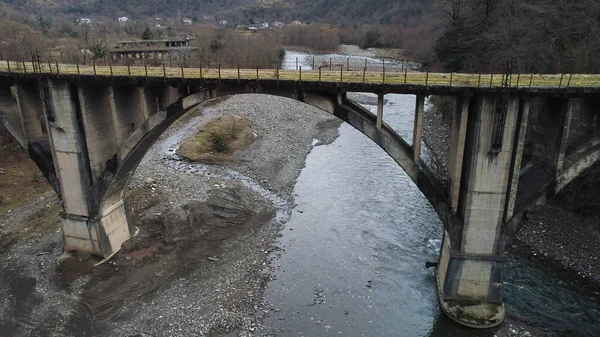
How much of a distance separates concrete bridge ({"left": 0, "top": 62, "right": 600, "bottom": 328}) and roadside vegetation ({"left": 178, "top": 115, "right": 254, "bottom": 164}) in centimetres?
1672

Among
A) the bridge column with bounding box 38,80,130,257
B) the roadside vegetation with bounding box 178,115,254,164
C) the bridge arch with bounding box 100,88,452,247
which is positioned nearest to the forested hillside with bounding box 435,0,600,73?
the bridge arch with bounding box 100,88,452,247

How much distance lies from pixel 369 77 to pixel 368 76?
24cm

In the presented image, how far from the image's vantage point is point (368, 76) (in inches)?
749

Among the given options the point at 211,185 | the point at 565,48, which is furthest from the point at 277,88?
the point at 565,48

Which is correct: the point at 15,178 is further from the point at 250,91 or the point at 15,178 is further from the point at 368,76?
the point at 368,76

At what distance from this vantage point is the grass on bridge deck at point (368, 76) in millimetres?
16719

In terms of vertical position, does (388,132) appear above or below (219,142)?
above

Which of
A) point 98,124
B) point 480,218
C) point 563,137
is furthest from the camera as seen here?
point 98,124

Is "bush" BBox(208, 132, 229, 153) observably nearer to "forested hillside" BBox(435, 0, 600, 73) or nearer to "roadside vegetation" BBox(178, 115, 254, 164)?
"roadside vegetation" BBox(178, 115, 254, 164)

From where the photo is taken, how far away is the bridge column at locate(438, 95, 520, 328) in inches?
641

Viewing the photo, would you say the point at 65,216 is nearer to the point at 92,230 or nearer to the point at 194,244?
the point at 92,230

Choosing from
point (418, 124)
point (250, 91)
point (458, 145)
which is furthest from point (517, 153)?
point (250, 91)

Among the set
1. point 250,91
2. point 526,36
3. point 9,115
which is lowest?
point 9,115

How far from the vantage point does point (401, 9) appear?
5640 inches
